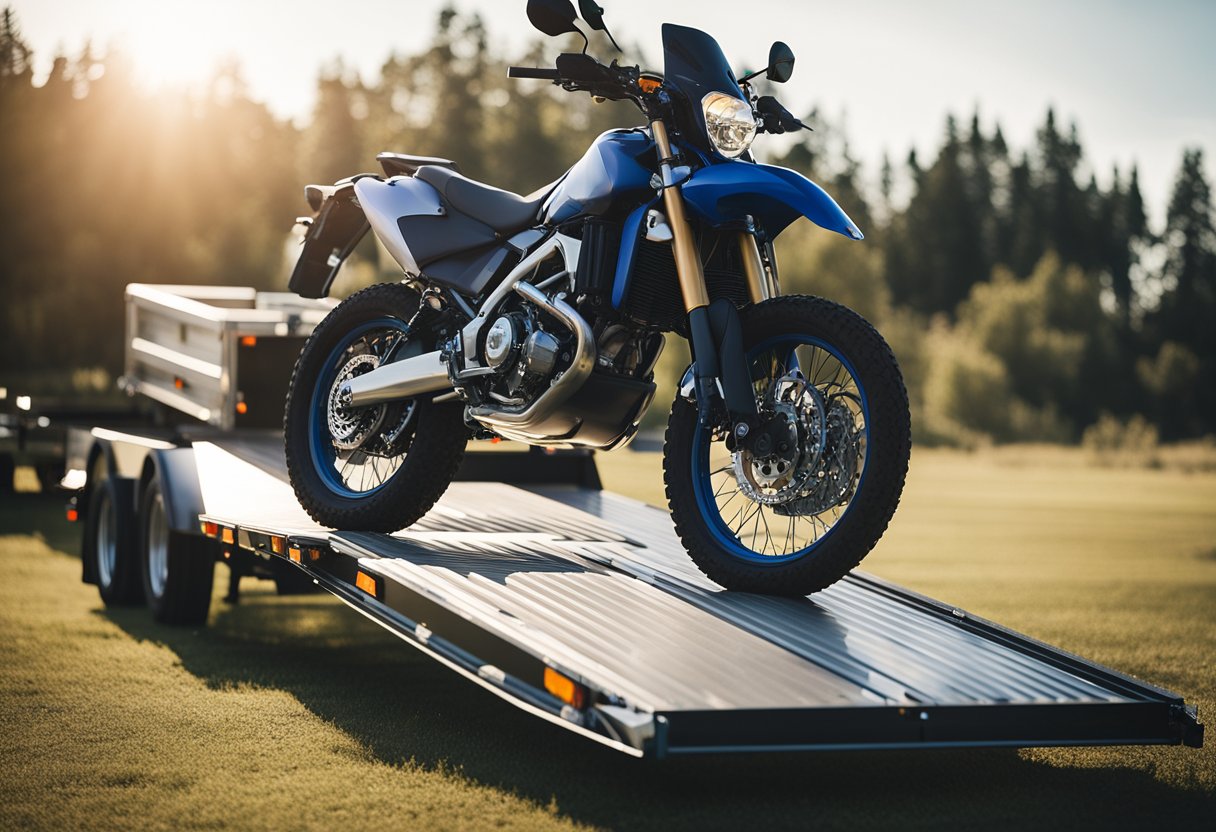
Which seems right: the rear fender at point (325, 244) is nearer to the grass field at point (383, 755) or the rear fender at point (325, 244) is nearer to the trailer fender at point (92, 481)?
the grass field at point (383, 755)

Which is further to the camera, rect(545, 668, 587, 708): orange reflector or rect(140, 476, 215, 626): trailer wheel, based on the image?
rect(140, 476, 215, 626): trailer wheel

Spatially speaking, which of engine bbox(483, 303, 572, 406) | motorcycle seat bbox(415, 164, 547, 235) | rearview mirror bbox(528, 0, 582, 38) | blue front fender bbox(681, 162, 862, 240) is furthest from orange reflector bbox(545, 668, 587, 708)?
motorcycle seat bbox(415, 164, 547, 235)

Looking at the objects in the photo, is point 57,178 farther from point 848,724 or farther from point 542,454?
point 848,724

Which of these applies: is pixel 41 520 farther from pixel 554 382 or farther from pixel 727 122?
pixel 727 122

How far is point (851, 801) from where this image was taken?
15.3 feet

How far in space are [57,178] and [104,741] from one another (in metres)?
31.4

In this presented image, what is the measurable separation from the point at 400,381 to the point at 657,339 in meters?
1.14

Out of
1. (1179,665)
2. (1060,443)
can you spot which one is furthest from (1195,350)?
(1179,665)

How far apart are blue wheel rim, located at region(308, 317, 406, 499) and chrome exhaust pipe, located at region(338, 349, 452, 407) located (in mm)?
308

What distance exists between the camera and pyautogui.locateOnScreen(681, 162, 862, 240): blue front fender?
525 cm

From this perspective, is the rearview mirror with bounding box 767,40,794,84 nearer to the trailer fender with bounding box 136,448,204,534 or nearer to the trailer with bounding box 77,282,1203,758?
the trailer with bounding box 77,282,1203,758

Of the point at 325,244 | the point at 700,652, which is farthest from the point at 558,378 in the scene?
the point at 325,244

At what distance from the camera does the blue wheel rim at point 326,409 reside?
6.75m

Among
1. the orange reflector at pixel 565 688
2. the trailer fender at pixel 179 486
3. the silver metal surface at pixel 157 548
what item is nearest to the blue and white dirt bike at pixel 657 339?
the trailer fender at pixel 179 486
